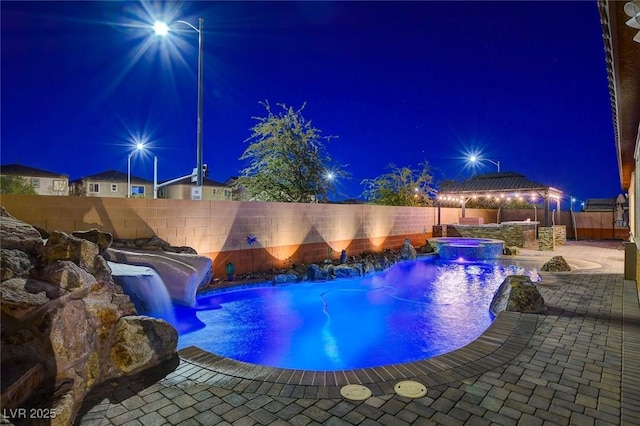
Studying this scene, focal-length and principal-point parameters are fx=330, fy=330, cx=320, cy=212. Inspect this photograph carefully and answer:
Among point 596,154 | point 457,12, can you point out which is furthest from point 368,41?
point 596,154

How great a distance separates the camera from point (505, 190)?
60.4 feet

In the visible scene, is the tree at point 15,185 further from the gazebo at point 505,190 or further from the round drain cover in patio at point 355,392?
the gazebo at point 505,190

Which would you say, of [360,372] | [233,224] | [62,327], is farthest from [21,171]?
[360,372]

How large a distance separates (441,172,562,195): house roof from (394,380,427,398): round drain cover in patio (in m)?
17.5

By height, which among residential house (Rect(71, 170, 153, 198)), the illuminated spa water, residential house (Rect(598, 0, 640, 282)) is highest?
residential house (Rect(71, 170, 153, 198))

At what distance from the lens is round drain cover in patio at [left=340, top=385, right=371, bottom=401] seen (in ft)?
8.80

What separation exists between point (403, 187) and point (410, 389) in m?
18.1

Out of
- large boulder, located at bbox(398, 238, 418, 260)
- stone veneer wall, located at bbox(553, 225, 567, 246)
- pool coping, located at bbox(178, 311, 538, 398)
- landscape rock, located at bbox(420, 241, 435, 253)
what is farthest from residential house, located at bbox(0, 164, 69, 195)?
stone veneer wall, located at bbox(553, 225, 567, 246)

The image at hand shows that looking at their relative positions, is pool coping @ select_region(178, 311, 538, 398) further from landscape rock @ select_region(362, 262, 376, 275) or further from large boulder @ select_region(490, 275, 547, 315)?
landscape rock @ select_region(362, 262, 376, 275)

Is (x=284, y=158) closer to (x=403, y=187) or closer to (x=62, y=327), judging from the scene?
(x=403, y=187)

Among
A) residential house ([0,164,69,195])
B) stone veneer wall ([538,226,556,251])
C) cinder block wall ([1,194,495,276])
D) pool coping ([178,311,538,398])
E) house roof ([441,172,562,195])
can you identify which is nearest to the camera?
pool coping ([178,311,538,398])

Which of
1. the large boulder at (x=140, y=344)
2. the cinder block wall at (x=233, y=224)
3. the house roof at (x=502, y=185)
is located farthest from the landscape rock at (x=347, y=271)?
the house roof at (x=502, y=185)

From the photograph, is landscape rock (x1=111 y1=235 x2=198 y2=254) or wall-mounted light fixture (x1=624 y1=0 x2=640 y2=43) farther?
landscape rock (x1=111 y1=235 x2=198 y2=254)

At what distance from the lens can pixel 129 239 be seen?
6781 millimetres
